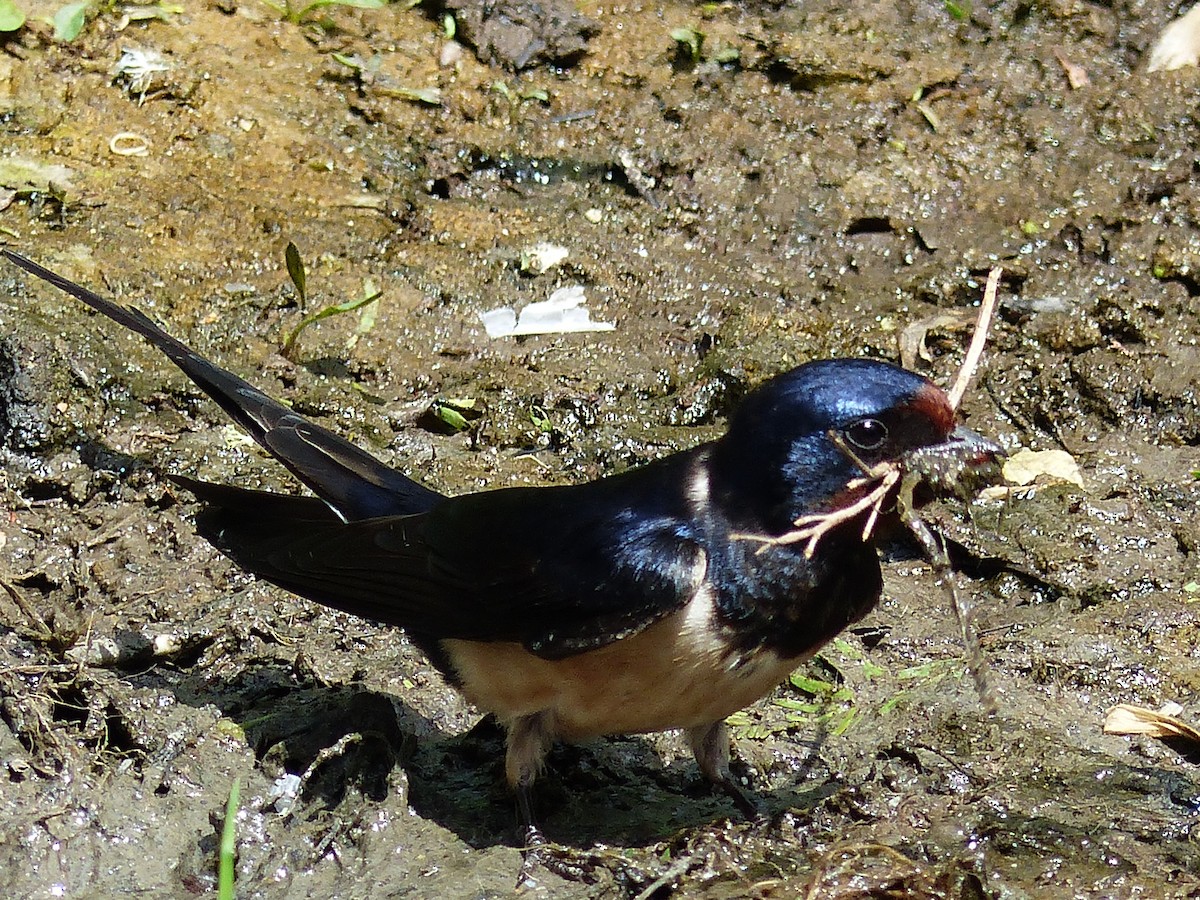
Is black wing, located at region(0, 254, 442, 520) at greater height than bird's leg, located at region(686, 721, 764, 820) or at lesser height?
greater

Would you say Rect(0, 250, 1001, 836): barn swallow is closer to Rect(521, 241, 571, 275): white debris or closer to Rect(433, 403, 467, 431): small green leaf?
Rect(433, 403, 467, 431): small green leaf

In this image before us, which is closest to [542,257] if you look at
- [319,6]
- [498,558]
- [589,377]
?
[589,377]

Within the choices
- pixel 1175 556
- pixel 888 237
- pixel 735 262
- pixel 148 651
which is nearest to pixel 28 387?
pixel 148 651

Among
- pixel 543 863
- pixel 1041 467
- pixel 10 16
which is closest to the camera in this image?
pixel 543 863

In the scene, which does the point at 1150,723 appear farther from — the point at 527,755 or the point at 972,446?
the point at 527,755

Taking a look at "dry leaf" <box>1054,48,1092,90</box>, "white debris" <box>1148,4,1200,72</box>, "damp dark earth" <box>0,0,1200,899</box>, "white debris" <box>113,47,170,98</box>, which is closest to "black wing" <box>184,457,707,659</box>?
"damp dark earth" <box>0,0,1200,899</box>

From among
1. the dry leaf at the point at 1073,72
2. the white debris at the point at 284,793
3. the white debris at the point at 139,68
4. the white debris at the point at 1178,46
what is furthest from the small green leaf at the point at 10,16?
the white debris at the point at 1178,46

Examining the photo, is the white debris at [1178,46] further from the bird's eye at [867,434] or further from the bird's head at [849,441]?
the bird's eye at [867,434]
